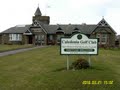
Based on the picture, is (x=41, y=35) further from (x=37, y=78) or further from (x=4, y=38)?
(x=37, y=78)

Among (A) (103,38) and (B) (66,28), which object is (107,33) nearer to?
(A) (103,38)

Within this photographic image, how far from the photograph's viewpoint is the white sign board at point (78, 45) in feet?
54.8

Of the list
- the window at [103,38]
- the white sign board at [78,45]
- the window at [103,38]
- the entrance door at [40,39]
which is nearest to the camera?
the white sign board at [78,45]

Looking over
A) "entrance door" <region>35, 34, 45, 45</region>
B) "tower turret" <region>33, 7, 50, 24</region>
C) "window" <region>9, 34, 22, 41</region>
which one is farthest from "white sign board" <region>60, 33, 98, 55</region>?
"tower turret" <region>33, 7, 50, 24</region>

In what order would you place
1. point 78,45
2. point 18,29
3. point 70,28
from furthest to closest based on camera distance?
point 18,29 → point 70,28 → point 78,45

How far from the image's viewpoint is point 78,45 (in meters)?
16.7

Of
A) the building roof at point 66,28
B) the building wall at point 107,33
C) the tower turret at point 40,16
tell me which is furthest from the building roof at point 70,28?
the tower turret at point 40,16

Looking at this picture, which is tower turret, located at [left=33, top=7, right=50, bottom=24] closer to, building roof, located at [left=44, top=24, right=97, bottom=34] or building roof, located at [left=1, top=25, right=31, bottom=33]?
building roof, located at [left=1, top=25, right=31, bottom=33]

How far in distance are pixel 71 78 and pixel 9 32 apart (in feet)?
206

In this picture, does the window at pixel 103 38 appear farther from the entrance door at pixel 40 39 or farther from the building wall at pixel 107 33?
the entrance door at pixel 40 39

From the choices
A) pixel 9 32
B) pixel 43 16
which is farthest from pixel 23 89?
pixel 43 16

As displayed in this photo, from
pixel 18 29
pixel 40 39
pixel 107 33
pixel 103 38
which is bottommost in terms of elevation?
pixel 40 39

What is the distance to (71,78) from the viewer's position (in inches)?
513

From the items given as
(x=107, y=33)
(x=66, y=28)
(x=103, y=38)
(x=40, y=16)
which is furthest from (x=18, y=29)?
(x=107, y=33)
